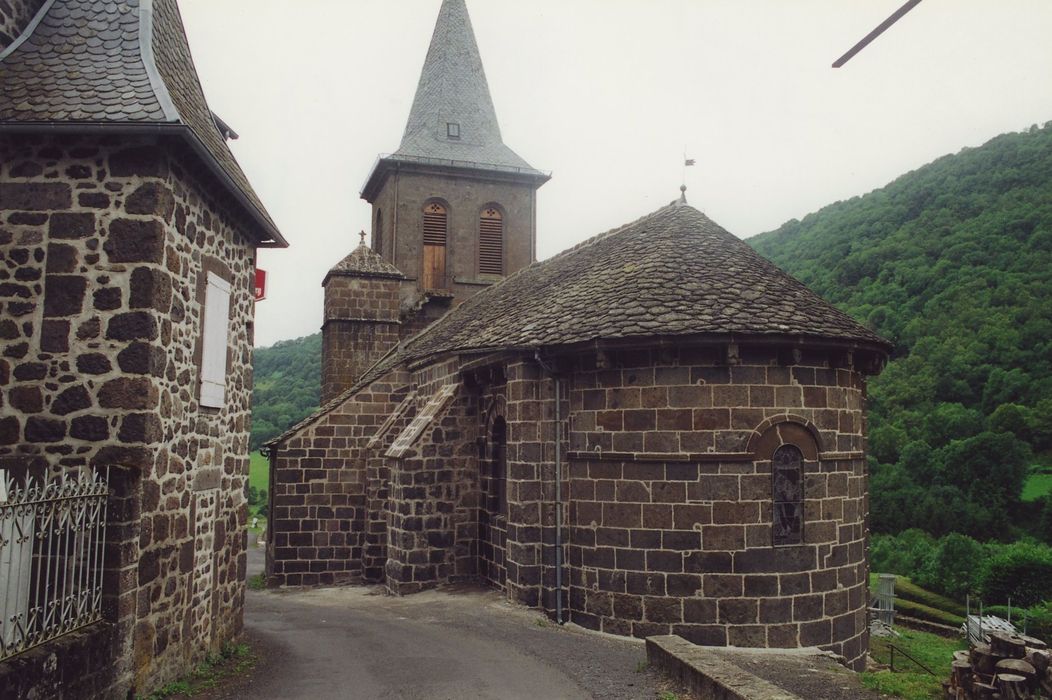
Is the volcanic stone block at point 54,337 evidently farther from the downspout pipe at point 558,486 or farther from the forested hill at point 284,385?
the forested hill at point 284,385

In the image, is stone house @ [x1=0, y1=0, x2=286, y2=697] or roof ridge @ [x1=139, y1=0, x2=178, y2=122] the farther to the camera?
roof ridge @ [x1=139, y1=0, x2=178, y2=122]

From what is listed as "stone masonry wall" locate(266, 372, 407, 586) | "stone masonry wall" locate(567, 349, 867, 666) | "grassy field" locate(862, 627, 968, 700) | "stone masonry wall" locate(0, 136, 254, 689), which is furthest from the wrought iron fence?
"stone masonry wall" locate(266, 372, 407, 586)

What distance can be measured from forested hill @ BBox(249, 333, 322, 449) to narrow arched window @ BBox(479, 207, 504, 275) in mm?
18725

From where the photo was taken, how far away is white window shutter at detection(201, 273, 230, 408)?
891 cm

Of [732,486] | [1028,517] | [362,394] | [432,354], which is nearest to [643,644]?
[732,486]

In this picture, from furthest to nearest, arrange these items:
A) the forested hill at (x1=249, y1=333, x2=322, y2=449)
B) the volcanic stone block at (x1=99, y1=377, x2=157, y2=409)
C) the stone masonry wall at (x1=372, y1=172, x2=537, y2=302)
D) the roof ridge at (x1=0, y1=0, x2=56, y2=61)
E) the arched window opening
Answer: the forested hill at (x1=249, y1=333, x2=322, y2=449)
the stone masonry wall at (x1=372, y1=172, x2=537, y2=302)
the arched window opening
the roof ridge at (x1=0, y1=0, x2=56, y2=61)
the volcanic stone block at (x1=99, y1=377, x2=157, y2=409)

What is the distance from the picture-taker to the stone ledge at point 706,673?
694 cm

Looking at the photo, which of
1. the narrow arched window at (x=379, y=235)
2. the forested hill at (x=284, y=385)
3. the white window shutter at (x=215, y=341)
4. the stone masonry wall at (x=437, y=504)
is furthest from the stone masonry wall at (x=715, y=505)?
the forested hill at (x=284, y=385)

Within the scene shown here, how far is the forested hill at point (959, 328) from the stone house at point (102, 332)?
3137cm

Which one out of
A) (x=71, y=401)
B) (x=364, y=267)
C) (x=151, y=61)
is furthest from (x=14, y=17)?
(x=364, y=267)

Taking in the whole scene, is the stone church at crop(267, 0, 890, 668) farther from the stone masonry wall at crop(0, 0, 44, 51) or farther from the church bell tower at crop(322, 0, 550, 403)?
the church bell tower at crop(322, 0, 550, 403)

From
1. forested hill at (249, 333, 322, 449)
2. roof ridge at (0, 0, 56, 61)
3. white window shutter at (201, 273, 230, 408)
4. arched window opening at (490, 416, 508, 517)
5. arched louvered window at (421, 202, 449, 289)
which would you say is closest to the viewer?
roof ridge at (0, 0, 56, 61)

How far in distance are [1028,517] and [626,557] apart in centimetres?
3127

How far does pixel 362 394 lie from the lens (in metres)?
18.6
